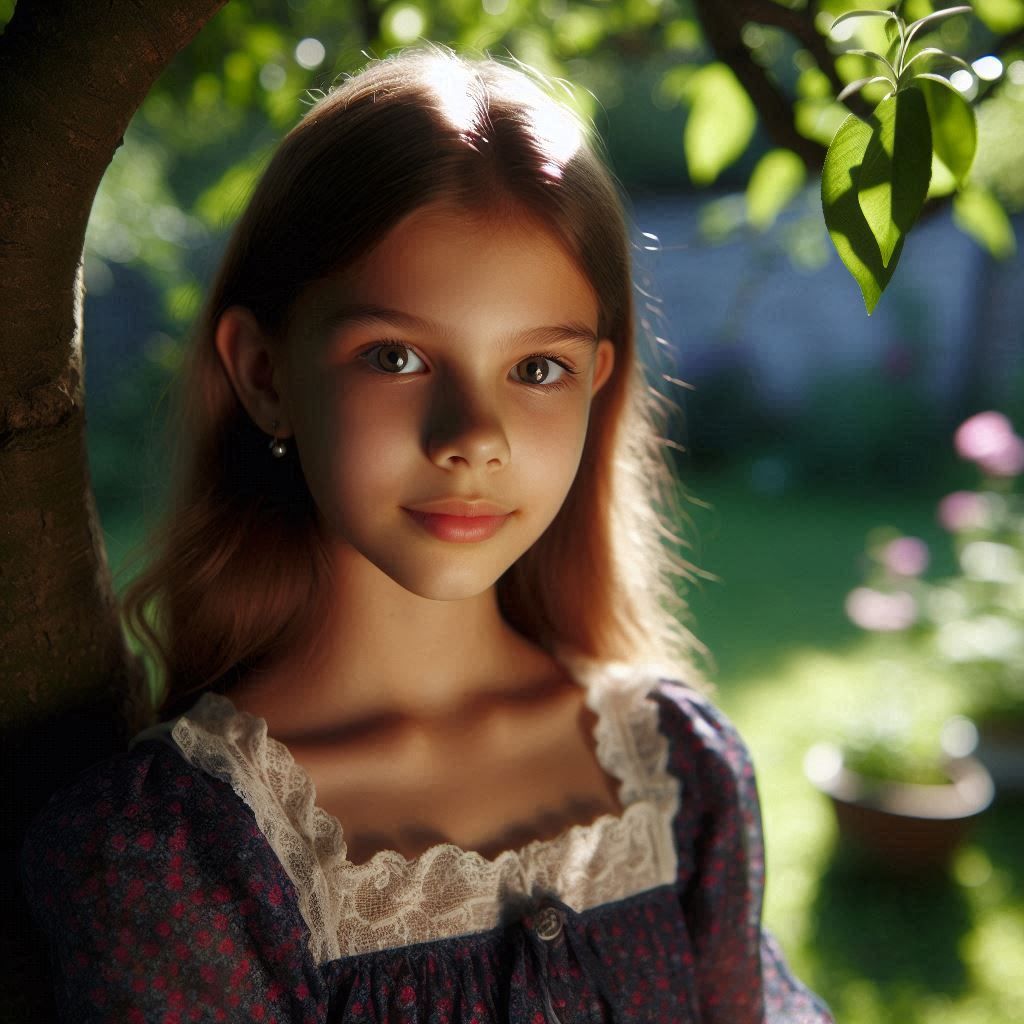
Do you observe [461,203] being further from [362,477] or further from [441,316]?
[362,477]

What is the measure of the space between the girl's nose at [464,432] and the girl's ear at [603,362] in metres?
0.25

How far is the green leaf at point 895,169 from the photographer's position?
0.72 meters

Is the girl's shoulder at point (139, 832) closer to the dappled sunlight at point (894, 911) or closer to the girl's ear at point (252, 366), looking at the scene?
the girl's ear at point (252, 366)

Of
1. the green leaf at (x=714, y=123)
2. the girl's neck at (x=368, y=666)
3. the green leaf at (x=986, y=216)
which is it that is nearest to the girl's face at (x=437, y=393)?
the girl's neck at (x=368, y=666)

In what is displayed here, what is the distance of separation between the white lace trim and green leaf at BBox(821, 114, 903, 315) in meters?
0.64

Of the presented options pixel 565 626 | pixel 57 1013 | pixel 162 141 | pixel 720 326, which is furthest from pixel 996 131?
pixel 162 141

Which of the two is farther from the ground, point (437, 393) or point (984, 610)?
point (437, 393)

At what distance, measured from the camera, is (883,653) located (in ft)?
13.6

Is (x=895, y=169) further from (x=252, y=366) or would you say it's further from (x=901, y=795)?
(x=901, y=795)

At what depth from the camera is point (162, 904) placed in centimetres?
93

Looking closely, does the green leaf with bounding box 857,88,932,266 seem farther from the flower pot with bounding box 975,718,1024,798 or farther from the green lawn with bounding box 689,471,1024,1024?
the flower pot with bounding box 975,718,1024,798

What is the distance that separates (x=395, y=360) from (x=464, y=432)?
0.10 meters

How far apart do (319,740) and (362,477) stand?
0.91 feet

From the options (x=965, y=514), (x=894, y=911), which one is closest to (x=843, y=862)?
(x=894, y=911)
